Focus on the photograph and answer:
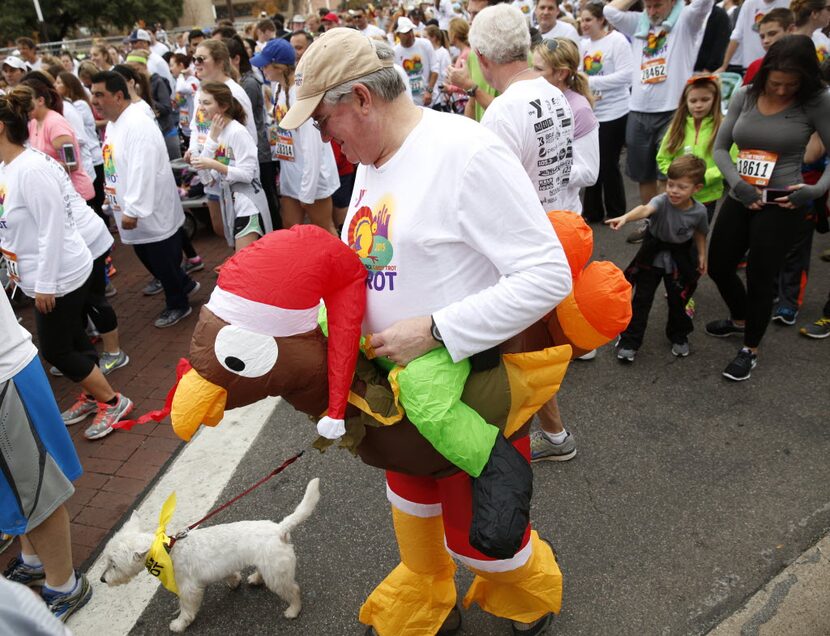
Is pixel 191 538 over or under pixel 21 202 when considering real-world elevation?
under

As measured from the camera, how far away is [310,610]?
103 inches

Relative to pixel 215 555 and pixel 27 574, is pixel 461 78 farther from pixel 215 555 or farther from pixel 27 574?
pixel 27 574

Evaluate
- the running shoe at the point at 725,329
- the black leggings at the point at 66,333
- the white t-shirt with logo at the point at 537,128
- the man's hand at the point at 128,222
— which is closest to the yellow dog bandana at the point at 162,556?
the black leggings at the point at 66,333

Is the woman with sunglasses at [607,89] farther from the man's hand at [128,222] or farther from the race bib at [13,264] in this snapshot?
the race bib at [13,264]

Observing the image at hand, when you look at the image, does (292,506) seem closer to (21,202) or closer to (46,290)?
(46,290)

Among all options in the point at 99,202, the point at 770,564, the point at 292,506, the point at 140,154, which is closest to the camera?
the point at 770,564

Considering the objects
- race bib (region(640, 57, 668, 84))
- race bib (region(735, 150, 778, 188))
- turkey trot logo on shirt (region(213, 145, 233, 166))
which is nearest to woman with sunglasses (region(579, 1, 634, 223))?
race bib (region(640, 57, 668, 84))

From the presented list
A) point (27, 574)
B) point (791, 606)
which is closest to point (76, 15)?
point (27, 574)

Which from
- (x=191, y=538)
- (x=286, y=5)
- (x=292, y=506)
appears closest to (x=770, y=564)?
(x=292, y=506)

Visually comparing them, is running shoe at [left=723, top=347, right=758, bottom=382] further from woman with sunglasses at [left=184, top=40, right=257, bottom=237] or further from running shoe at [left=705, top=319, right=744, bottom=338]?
woman with sunglasses at [left=184, top=40, right=257, bottom=237]

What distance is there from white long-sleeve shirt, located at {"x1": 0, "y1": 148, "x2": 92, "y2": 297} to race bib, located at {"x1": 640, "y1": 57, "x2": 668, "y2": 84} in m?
4.81

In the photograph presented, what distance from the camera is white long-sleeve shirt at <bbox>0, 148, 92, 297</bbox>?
10.7 feet

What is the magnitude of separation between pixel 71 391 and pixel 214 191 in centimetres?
194

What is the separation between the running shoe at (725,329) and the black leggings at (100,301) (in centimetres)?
431
